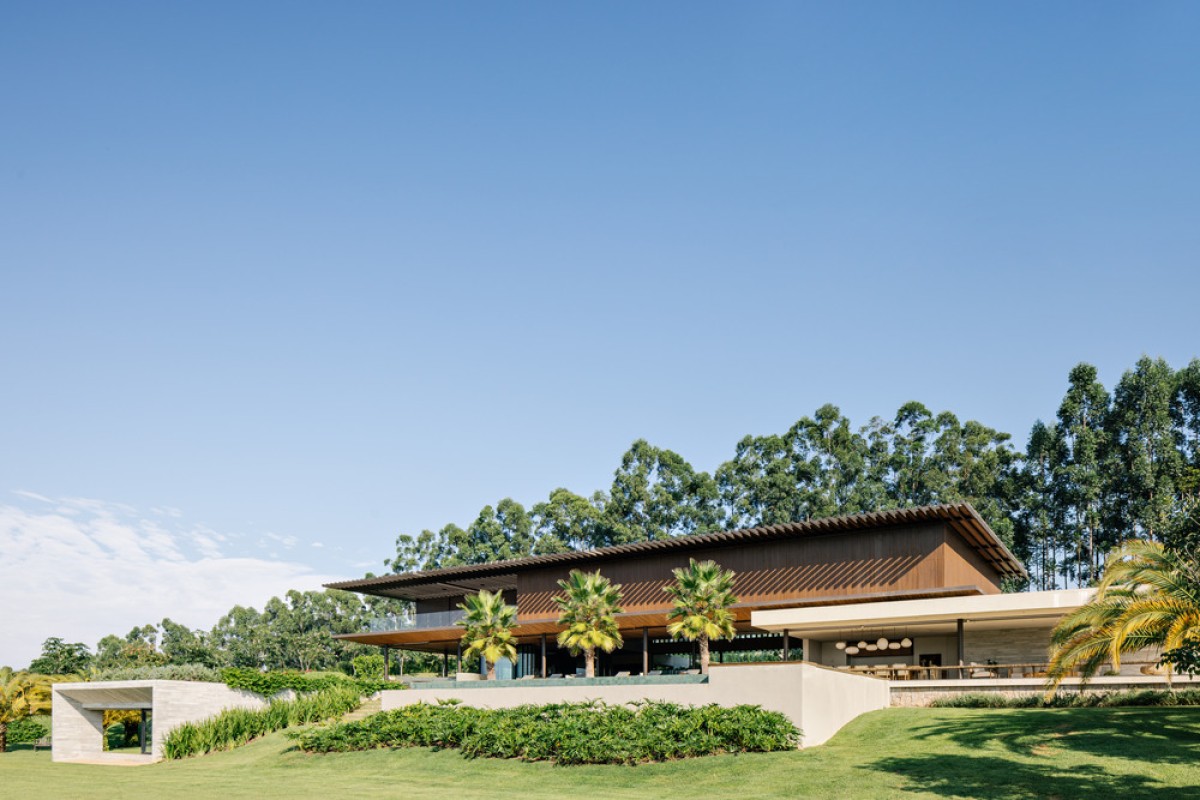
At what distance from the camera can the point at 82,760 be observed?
3512cm

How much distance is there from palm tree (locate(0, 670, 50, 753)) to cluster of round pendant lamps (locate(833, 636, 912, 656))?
32.0 metres

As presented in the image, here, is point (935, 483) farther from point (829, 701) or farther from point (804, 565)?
point (829, 701)

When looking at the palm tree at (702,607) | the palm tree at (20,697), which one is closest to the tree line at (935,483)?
the palm tree at (702,607)

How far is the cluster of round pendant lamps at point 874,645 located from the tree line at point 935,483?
14727 mm

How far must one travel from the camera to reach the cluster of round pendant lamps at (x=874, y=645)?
35812 millimetres

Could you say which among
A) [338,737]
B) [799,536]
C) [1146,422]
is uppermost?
[1146,422]

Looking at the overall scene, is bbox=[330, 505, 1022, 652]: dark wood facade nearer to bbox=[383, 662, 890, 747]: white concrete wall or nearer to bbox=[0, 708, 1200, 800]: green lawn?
bbox=[383, 662, 890, 747]: white concrete wall

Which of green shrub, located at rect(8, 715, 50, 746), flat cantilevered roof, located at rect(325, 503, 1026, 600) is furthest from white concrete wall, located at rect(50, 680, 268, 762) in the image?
flat cantilevered roof, located at rect(325, 503, 1026, 600)

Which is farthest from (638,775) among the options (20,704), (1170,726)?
(20,704)

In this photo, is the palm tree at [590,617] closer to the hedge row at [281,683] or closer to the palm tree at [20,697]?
the hedge row at [281,683]

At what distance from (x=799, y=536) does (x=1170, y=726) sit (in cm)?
1877

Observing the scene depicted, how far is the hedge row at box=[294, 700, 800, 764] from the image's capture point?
74.8 ft

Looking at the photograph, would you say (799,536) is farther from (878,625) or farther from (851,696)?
(851,696)

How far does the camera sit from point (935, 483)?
2817 inches
